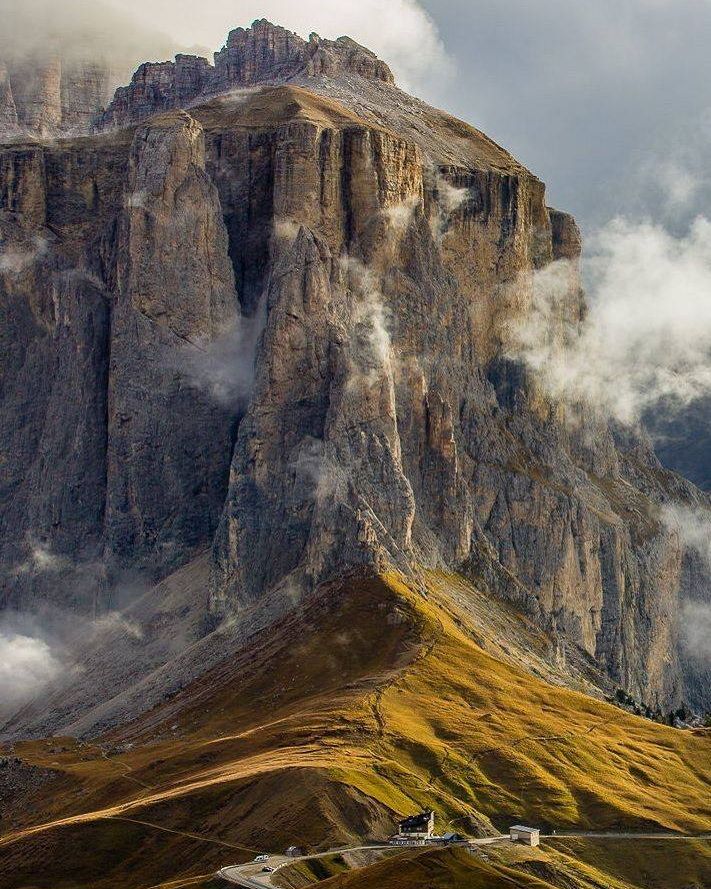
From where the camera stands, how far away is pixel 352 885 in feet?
591

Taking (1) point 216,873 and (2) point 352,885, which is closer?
(2) point 352,885

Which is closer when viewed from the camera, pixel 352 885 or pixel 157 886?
pixel 352 885

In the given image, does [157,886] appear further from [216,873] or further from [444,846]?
[444,846]

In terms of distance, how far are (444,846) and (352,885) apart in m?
11.7

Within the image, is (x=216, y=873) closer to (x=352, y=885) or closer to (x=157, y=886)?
(x=157, y=886)

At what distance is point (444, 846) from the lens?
619 ft

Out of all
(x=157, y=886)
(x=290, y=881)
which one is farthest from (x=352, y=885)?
(x=157, y=886)

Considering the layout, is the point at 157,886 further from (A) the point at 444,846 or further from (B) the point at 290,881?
(A) the point at 444,846

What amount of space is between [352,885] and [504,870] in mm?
15678

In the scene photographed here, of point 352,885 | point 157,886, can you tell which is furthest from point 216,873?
point 352,885

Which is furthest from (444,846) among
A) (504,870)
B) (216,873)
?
(216,873)

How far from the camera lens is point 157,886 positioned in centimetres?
19550

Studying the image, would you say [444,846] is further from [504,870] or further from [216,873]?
[216,873]

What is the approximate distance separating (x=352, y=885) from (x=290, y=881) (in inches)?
354
